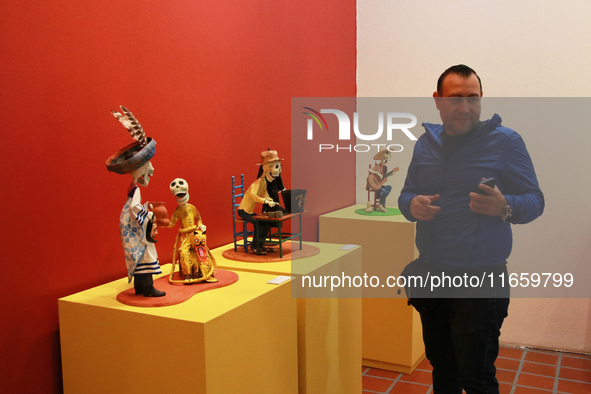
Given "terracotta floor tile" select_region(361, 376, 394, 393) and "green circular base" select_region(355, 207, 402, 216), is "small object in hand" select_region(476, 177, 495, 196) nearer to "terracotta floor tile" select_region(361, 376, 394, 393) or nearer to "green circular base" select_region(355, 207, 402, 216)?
"green circular base" select_region(355, 207, 402, 216)

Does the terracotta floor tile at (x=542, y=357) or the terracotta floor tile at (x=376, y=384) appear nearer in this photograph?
the terracotta floor tile at (x=376, y=384)

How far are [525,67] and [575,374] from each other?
2.02m

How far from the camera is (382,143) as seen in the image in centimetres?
194

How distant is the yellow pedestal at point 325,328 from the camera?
1.98m

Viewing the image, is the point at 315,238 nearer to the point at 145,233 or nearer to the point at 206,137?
the point at 206,137

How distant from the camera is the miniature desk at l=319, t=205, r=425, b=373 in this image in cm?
302

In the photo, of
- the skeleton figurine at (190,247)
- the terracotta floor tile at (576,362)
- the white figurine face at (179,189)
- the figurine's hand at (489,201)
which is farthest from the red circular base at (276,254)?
the terracotta floor tile at (576,362)

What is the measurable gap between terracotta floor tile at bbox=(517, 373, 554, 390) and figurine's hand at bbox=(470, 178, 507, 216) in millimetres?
1974

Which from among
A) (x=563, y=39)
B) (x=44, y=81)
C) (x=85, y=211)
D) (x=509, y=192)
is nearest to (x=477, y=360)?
(x=509, y=192)

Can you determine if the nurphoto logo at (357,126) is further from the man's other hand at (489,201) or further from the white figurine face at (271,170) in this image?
the man's other hand at (489,201)

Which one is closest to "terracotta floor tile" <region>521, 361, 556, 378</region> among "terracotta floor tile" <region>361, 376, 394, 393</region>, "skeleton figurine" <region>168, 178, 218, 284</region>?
"terracotta floor tile" <region>361, 376, 394, 393</region>

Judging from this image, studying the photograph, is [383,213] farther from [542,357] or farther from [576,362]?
[576,362]

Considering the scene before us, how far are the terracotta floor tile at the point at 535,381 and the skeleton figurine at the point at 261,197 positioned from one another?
1846 millimetres

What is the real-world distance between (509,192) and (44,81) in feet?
4.87
